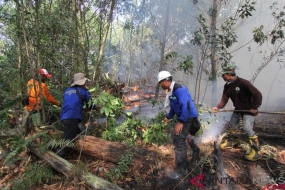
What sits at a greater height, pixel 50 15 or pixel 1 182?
pixel 50 15

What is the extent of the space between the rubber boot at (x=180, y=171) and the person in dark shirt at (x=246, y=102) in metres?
1.55

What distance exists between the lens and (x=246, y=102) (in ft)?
15.3

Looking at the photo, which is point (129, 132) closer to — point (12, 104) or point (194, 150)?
point (194, 150)

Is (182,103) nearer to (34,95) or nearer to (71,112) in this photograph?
(71,112)

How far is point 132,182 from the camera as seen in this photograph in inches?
142

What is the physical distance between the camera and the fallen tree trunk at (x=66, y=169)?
3172mm

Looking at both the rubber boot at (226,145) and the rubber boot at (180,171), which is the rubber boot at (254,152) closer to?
the rubber boot at (226,145)

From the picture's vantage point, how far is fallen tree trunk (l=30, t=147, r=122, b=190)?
3172mm

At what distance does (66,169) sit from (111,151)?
90 cm

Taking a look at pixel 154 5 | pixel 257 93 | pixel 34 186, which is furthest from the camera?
pixel 154 5

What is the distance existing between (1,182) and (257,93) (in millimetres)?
5394

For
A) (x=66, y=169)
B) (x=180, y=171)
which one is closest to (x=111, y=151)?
(x=66, y=169)

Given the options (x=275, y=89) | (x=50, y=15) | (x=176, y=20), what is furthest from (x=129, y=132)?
(x=275, y=89)

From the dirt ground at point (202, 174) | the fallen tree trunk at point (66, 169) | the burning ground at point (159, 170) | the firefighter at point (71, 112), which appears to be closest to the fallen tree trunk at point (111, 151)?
the burning ground at point (159, 170)
